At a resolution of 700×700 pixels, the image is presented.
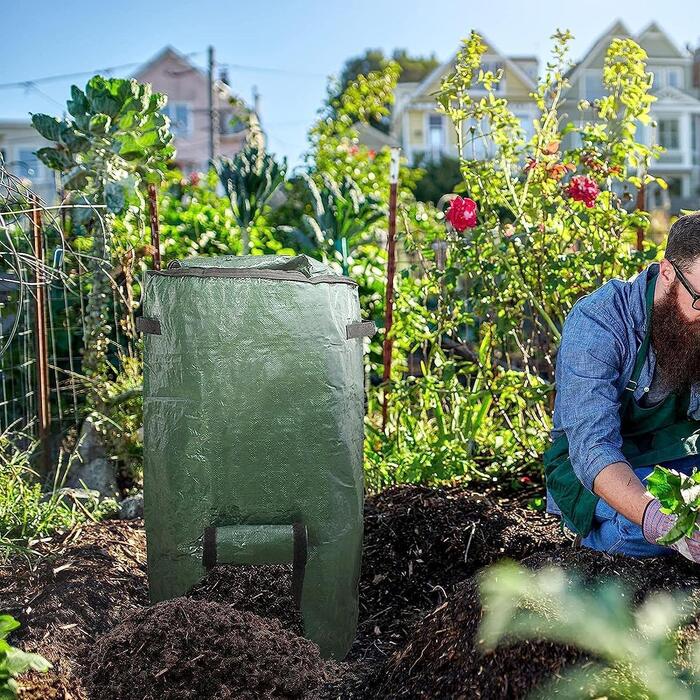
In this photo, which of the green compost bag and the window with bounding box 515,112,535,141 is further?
the window with bounding box 515,112,535,141

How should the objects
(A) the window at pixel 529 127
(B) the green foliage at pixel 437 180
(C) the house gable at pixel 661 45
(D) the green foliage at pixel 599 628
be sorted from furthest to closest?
1. (C) the house gable at pixel 661 45
2. (B) the green foliage at pixel 437 180
3. (A) the window at pixel 529 127
4. (D) the green foliage at pixel 599 628

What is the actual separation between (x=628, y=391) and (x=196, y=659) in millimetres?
1200

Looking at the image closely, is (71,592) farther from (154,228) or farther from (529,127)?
(529,127)

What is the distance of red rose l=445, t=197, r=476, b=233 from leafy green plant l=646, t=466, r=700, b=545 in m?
2.02

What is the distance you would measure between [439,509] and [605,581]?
4.33 feet

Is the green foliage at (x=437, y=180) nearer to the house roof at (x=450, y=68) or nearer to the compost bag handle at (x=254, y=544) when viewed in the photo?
the house roof at (x=450, y=68)

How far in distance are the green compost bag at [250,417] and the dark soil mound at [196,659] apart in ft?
0.93

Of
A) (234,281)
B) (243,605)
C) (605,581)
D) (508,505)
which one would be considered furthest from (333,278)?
(508,505)

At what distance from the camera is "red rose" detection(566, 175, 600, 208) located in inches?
138

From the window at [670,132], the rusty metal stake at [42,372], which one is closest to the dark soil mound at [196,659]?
the rusty metal stake at [42,372]

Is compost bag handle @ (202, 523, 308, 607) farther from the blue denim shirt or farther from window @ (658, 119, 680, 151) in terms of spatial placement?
window @ (658, 119, 680, 151)

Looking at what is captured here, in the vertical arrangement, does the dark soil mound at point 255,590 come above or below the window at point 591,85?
below

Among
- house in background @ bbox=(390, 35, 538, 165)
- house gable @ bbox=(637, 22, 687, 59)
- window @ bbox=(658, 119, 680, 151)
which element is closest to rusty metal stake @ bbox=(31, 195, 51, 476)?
house in background @ bbox=(390, 35, 538, 165)

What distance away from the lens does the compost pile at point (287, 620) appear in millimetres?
1784
